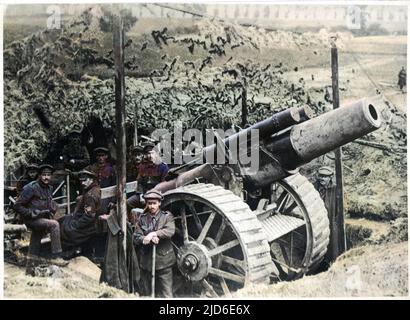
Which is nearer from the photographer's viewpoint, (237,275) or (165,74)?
(237,275)

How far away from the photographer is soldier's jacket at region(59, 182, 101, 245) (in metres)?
6.29

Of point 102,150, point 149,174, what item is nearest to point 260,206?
point 149,174

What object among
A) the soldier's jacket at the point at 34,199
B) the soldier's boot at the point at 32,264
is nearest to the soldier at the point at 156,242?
the soldier's jacket at the point at 34,199

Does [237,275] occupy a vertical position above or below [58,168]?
below

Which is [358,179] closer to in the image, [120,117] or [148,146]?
[148,146]

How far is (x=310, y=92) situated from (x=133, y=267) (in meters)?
2.53

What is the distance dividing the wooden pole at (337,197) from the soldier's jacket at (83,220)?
2439mm


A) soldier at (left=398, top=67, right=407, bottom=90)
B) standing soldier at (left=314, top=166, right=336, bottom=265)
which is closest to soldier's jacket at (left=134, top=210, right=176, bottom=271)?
standing soldier at (left=314, top=166, right=336, bottom=265)

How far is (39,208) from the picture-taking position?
6.31 meters

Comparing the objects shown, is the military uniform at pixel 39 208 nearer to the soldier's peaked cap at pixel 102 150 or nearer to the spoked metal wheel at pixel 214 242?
the soldier's peaked cap at pixel 102 150

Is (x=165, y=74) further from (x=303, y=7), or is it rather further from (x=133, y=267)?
(x=133, y=267)
